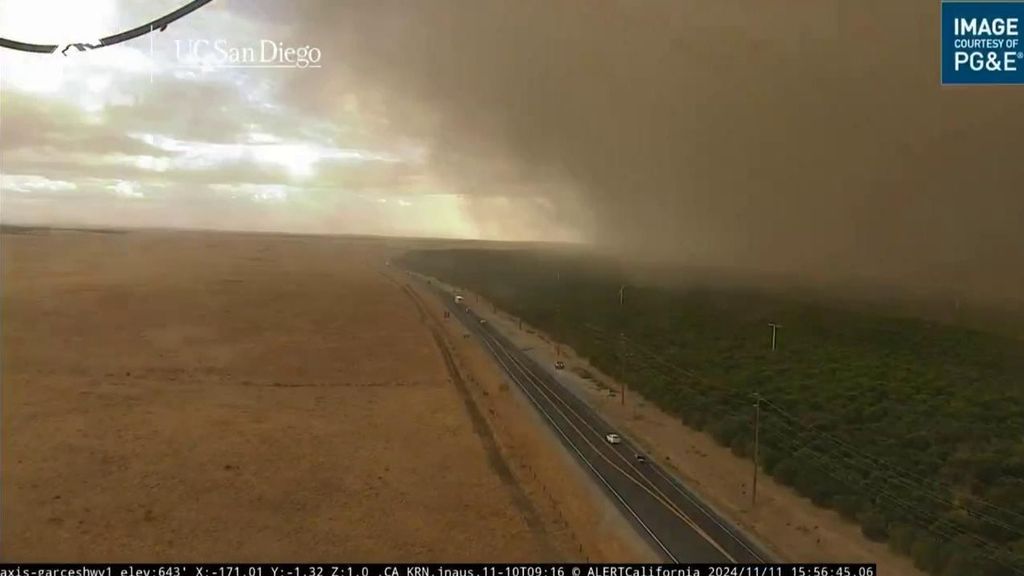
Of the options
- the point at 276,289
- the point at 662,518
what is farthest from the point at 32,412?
the point at 276,289

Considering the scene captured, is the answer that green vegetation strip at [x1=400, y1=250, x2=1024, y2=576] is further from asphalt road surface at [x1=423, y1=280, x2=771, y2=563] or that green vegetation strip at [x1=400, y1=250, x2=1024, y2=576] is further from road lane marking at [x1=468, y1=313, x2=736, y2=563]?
road lane marking at [x1=468, y1=313, x2=736, y2=563]

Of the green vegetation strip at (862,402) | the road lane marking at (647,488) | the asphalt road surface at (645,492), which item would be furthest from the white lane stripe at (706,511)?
the green vegetation strip at (862,402)

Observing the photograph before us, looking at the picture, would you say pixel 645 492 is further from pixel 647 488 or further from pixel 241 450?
pixel 241 450

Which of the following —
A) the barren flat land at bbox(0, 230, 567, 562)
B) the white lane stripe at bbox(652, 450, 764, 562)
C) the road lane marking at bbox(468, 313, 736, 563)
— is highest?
the barren flat land at bbox(0, 230, 567, 562)

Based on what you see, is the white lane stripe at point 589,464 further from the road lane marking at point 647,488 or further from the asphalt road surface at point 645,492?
the road lane marking at point 647,488

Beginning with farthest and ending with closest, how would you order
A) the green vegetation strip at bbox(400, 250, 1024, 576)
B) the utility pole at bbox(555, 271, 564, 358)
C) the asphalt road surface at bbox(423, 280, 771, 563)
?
the utility pole at bbox(555, 271, 564, 358) → the green vegetation strip at bbox(400, 250, 1024, 576) → the asphalt road surface at bbox(423, 280, 771, 563)

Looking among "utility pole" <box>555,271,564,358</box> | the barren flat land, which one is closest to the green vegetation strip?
"utility pole" <box>555,271,564,358</box>

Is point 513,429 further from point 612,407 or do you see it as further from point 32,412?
point 32,412
